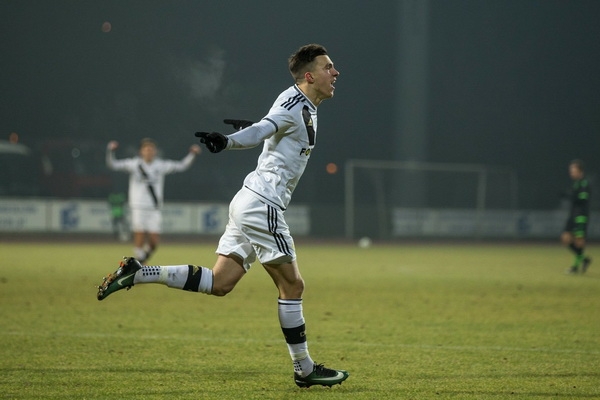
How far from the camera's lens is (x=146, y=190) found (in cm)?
1834

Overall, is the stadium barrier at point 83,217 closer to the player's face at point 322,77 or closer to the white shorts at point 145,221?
the white shorts at point 145,221

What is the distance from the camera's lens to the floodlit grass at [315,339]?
20.6ft

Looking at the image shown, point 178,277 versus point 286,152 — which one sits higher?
point 286,152

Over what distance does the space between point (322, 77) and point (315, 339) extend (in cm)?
323

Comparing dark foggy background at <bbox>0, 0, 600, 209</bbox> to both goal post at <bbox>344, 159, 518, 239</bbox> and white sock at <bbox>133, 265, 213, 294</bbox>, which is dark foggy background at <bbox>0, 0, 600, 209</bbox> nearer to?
goal post at <bbox>344, 159, 518, 239</bbox>

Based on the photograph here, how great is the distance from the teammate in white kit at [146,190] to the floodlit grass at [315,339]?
5.71 ft

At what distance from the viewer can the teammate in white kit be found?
58.9 ft

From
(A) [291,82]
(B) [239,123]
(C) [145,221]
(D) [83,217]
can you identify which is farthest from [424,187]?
(B) [239,123]

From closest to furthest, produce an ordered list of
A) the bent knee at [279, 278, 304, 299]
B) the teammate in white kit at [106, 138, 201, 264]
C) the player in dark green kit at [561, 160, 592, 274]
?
the bent knee at [279, 278, 304, 299], the teammate in white kit at [106, 138, 201, 264], the player in dark green kit at [561, 160, 592, 274]

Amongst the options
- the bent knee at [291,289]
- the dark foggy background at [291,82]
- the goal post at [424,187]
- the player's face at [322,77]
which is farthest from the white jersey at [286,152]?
the goal post at [424,187]

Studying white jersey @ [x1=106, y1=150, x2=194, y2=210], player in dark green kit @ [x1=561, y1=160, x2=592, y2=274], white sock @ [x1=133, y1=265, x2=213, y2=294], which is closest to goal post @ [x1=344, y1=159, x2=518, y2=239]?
player in dark green kit @ [x1=561, y1=160, x2=592, y2=274]

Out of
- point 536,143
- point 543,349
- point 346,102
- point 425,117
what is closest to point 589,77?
point 536,143

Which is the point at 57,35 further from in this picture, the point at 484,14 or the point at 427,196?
the point at 484,14

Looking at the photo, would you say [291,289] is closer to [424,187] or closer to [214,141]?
[214,141]
